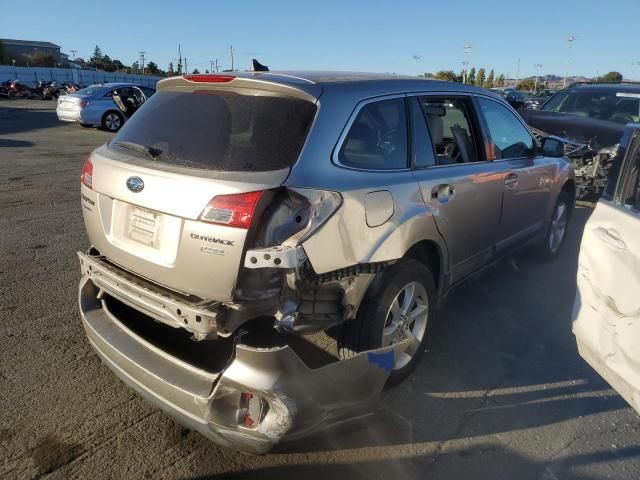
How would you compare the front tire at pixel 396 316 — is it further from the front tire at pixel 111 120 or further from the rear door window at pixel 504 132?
the front tire at pixel 111 120

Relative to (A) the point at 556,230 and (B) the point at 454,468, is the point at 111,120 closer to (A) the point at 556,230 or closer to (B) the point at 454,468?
(A) the point at 556,230

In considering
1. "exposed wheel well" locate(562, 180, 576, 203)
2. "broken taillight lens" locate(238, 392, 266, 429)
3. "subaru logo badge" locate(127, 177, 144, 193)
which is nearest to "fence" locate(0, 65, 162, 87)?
"exposed wheel well" locate(562, 180, 576, 203)

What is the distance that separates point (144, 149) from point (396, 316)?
1738 millimetres

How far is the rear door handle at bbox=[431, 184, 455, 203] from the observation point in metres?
3.26

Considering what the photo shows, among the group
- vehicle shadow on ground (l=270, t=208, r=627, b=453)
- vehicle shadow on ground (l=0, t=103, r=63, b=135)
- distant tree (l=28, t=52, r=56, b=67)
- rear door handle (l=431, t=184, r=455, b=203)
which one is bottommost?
vehicle shadow on ground (l=0, t=103, r=63, b=135)

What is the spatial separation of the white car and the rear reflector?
2168 mm

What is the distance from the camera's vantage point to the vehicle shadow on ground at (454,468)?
2600mm

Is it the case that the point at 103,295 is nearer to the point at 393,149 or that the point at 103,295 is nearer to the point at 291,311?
the point at 291,311

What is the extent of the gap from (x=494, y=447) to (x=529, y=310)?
6.73 ft

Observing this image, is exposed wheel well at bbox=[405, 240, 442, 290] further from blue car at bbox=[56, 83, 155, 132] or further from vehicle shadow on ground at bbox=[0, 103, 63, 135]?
vehicle shadow on ground at bbox=[0, 103, 63, 135]

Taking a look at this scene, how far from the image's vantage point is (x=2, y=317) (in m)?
3.99

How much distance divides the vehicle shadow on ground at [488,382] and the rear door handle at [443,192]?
91cm

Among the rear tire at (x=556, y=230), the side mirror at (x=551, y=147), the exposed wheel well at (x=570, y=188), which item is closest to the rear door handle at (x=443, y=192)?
the side mirror at (x=551, y=147)

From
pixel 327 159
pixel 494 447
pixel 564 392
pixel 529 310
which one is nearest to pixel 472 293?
pixel 529 310
